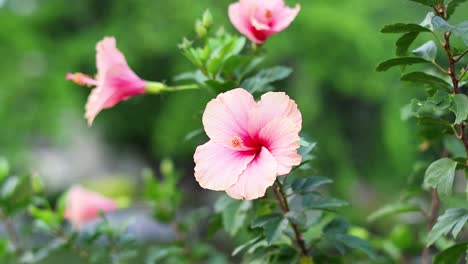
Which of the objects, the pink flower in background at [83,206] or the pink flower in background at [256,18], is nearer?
the pink flower in background at [256,18]

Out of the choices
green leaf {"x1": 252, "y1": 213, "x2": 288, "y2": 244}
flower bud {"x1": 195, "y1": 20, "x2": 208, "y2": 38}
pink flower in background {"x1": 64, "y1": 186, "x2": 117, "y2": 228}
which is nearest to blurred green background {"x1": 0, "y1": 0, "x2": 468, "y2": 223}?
pink flower in background {"x1": 64, "y1": 186, "x2": 117, "y2": 228}

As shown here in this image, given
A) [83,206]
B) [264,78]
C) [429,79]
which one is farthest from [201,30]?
[83,206]

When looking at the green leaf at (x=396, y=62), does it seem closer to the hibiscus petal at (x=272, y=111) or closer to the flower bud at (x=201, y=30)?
the hibiscus petal at (x=272, y=111)

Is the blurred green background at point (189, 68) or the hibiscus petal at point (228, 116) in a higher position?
the blurred green background at point (189, 68)

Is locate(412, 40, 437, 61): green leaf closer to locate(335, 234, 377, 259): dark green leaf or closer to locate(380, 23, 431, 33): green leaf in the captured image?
locate(380, 23, 431, 33): green leaf

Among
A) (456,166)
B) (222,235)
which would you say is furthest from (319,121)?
(456,166)

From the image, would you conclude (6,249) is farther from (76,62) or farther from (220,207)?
(76,62)

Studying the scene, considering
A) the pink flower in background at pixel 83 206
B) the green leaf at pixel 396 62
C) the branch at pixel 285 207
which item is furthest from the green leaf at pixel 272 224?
the pink flower in background at pixel 83 206
